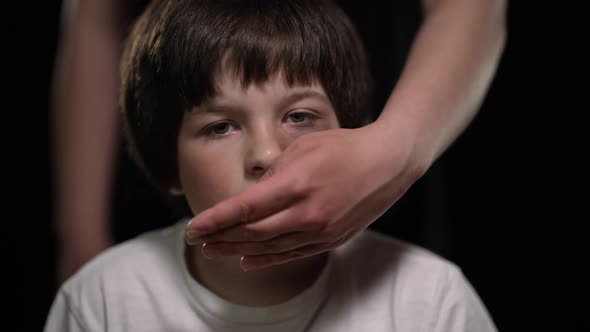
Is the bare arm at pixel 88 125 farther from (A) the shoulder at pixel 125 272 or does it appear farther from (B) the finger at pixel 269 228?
(B) the finger at pixel 269 228

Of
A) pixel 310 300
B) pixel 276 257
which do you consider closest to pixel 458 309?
pixel 310 300

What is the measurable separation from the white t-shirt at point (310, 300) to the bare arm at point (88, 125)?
0.21m

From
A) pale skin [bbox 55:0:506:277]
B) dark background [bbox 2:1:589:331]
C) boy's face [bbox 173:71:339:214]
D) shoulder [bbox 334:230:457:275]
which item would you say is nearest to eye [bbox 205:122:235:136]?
boy's face [bbox 173:71:339:214]

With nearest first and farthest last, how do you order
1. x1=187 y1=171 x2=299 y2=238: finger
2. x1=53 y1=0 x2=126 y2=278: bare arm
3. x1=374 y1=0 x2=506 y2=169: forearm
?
x1=187 y1=171 x2=299 y2=238: finger < x1=374 y1=0 x2=506 y2=169: forearm < x1=53 y1=0 x2=126 y2=278: bare arm

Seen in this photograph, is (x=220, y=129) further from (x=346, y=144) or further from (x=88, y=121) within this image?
(x=88, y=121)

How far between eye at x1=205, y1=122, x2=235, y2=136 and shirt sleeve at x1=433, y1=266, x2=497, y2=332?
291 mm

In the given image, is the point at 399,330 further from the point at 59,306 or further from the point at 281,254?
the point at 59,306

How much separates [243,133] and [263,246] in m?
0.13

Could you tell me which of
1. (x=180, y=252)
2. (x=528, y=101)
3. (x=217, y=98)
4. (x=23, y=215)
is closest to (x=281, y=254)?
(x=217, y=98)

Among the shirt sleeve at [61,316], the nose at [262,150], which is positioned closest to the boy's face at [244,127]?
the nose at [262,150]

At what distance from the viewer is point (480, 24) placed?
0.63 meters

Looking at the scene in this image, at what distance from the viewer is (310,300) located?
66cm

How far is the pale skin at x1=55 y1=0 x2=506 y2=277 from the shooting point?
439 mm

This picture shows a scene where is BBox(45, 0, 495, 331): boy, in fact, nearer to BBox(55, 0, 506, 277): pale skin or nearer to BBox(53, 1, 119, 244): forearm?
BBox(55, 0, 506, 277): pale skin
